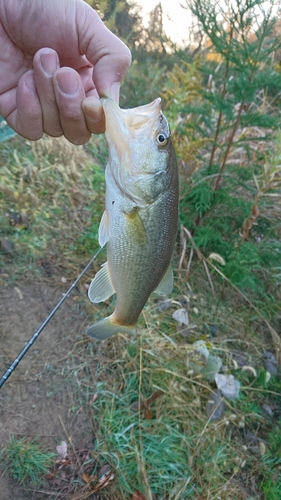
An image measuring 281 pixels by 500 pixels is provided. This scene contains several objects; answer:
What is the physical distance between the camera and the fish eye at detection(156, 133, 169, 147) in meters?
1.37

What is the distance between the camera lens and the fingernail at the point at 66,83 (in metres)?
1.41

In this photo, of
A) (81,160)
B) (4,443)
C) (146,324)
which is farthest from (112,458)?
(81,160)

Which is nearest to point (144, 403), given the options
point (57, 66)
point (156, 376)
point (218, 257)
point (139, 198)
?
point (156, 376)

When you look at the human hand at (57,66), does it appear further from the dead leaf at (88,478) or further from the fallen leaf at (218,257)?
the dead leaf at (88,478)

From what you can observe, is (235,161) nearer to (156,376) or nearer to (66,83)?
(156,376)

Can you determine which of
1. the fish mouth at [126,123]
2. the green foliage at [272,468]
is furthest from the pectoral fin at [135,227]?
the green foliage at [272,468]

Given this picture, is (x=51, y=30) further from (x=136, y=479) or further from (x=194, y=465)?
(x=194, y=465)

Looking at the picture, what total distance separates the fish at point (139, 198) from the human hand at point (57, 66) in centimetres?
16

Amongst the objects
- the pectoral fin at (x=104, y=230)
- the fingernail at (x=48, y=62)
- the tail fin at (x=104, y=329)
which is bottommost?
the tail fin at (x=104, y=329)

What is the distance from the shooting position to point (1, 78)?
1799 mm

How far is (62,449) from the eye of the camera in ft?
7.75

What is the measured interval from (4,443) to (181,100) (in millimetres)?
3285

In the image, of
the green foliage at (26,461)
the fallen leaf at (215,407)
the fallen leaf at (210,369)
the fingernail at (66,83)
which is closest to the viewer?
the fingernail at (66,83)

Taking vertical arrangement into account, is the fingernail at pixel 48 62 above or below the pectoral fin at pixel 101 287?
above
